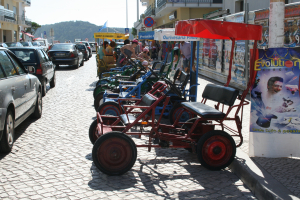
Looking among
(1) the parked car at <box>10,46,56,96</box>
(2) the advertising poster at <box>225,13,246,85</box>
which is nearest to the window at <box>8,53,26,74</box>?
(1) the parked car at <box>10,46,56,96</box>

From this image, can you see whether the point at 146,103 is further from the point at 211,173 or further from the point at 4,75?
the point at 4,75

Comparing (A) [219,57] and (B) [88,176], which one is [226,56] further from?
(B) [88,176]

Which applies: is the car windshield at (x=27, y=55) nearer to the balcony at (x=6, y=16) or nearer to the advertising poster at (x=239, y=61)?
the advertising poster at (x=239, y=61)

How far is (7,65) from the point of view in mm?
6438

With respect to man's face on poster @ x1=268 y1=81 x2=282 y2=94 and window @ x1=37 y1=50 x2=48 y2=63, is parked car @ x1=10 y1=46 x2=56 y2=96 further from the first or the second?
man's face on poster @ x1=268 y1=81 x2=282 y2=94

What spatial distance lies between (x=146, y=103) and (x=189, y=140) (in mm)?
852

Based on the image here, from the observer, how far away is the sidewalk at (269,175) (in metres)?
3.99

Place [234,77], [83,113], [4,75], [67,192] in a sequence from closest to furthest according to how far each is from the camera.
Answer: [67,192]
[4,75]
[83,113]
[234,77]

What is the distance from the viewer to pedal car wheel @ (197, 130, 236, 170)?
4.89 meters

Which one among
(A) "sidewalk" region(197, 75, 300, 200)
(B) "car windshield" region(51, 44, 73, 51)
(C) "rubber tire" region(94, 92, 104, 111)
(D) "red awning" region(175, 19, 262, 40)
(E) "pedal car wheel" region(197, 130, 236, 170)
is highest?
(B) "car windshield" region(51, 44, 73, 51)

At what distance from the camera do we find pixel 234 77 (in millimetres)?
12289

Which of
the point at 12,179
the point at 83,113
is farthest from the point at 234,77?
the point at 12,179

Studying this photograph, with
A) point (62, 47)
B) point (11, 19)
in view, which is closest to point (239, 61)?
point (62, 47)

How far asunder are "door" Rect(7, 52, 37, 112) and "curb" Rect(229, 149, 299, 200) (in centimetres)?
401
